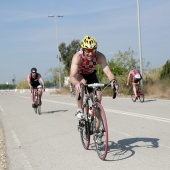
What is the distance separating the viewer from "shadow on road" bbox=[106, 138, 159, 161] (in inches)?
233

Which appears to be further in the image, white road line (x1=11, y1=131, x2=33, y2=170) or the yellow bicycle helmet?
the yellow bicycle helmet

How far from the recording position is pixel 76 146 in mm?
6980

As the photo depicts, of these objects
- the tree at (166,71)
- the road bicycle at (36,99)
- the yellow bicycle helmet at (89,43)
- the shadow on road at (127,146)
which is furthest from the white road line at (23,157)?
the tree at (166,71)

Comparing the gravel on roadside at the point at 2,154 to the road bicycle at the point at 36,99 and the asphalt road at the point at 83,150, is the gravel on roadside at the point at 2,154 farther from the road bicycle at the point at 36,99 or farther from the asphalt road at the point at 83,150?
the road bicycle at the point at 36,99

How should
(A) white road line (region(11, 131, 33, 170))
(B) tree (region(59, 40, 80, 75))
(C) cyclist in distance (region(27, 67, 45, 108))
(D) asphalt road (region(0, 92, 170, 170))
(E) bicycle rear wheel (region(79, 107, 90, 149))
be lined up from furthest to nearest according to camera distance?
(B) tree (region(59, 40, 80, 75)), (C) cyclist in distance (region(27, 67, 45, 108)), (E) bicycle rear wheel (region(79, 107, 90, 149)), (A) white road line (region(11, 131, 33, 170)), (D) asphalt road (region(0, 92, 170, 170))

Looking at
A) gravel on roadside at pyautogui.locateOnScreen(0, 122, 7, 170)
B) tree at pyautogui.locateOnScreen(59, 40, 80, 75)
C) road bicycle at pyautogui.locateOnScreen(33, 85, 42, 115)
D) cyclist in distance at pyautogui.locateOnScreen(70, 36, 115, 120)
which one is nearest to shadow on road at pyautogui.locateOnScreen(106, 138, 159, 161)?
cyclist in distance at pyautogui.locateOnScreen(70, 36, 115, 120)

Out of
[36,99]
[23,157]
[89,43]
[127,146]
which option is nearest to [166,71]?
[36,99]

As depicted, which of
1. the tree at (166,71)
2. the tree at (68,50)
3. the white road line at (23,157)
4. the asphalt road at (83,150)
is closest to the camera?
the asphalt road at (83,150)

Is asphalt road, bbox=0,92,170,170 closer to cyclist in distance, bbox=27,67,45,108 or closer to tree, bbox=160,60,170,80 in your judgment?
cyclist in distance, bbox=27,67,45,108

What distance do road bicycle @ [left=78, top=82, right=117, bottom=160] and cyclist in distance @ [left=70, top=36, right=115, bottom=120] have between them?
0.13 meters

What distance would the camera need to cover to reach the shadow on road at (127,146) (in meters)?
5.91

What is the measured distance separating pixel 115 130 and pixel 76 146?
199 centimetres

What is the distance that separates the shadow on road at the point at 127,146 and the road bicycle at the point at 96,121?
0.99 ft

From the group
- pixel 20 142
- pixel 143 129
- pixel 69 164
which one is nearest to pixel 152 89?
pixel 143 129
